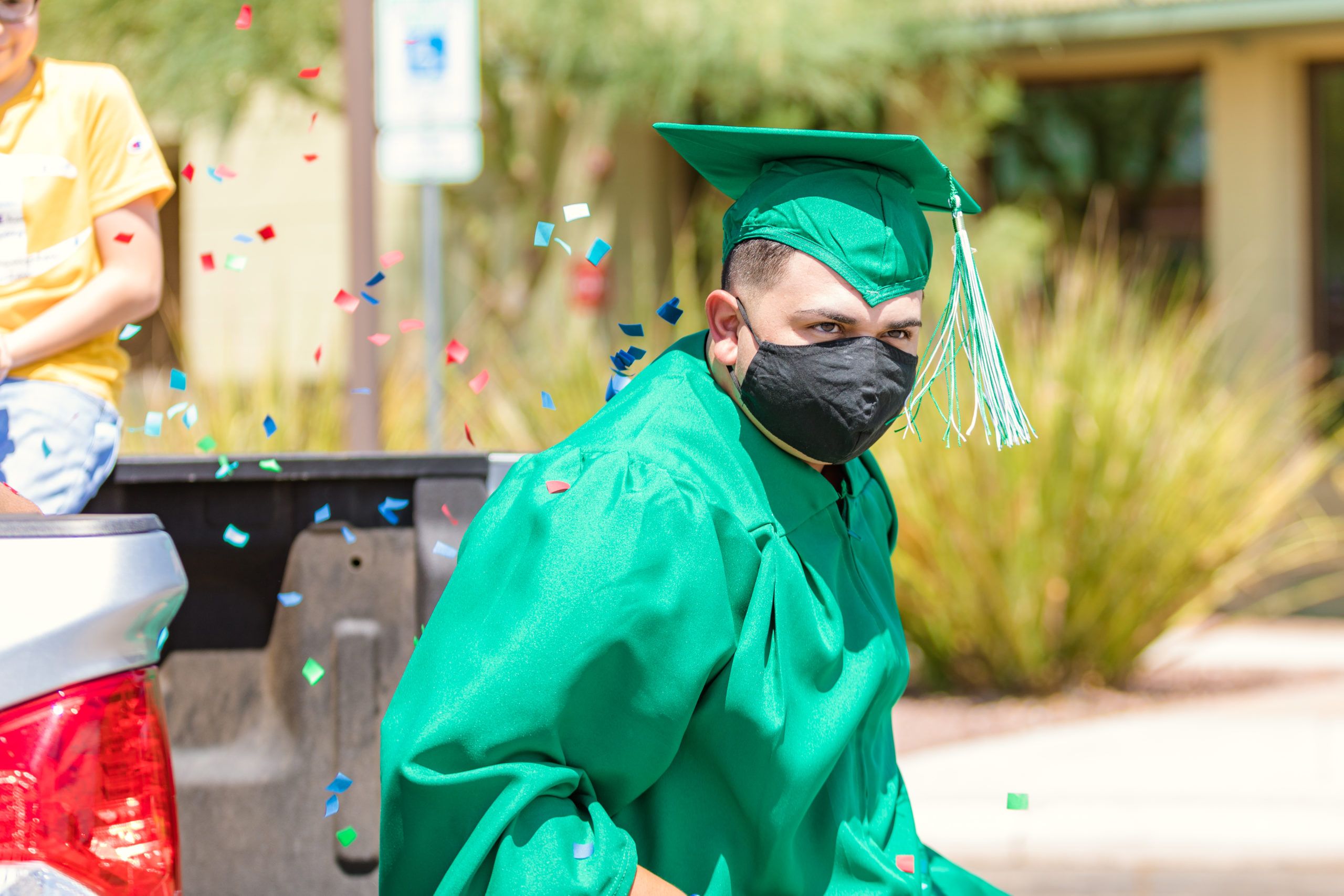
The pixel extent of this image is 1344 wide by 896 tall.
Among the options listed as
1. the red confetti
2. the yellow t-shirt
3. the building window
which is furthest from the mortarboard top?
the building window

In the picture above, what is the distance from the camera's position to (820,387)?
166cm

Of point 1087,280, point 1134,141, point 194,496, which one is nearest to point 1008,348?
point 1087,280

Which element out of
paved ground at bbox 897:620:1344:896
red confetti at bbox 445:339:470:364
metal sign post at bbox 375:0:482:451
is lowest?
paved ground at bbox 897:620:1344:896

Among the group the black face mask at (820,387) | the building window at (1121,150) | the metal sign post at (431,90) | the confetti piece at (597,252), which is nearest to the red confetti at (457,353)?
the confetti piece at (597,252)

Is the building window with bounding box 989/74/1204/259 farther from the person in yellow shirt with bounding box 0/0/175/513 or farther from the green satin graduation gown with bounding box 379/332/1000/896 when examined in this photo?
the green satin graduation gown with bounding box 379/332/1000/896

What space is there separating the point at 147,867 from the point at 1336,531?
8.84m

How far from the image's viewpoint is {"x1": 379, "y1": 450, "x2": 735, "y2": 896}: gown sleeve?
1.43 metres

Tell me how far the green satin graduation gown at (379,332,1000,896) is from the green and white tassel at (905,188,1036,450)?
0.82ft

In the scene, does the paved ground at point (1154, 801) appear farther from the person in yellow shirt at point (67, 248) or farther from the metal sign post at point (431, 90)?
the person in yellow shirt at point (67, 248)

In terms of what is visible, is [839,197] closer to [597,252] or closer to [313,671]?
[597,252]

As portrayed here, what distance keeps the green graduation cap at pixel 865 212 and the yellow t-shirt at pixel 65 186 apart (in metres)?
1.26

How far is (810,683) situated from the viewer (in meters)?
1.57

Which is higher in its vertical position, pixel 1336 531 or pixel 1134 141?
pixel 1134 141

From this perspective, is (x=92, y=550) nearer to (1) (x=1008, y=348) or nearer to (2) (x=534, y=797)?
(2) (x=534, y=797)
